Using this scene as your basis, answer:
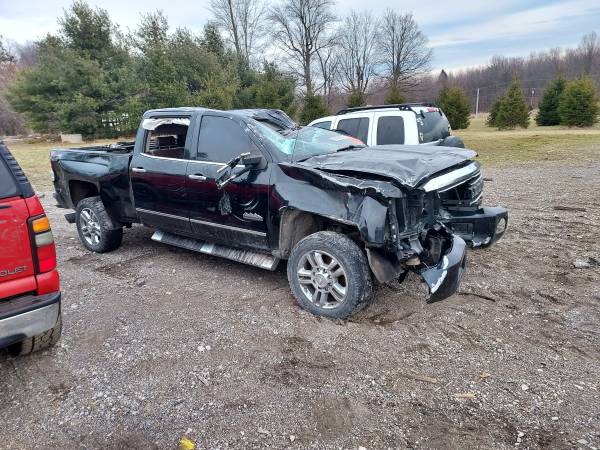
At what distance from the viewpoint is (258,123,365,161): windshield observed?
14.0 feet

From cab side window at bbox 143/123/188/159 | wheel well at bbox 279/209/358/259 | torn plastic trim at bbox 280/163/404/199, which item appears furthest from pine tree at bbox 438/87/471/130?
torn plastic trim at bbox 280/163/404/199

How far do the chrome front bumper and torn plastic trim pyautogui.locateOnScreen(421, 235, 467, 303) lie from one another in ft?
8.82

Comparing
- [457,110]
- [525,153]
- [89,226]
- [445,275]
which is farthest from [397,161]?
[457,110]

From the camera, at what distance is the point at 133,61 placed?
2748 centimetres

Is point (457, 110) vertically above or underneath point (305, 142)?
underneath

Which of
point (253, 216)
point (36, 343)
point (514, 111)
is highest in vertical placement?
point (253, 216)

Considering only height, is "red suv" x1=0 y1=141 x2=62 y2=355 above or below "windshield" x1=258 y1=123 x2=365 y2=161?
below

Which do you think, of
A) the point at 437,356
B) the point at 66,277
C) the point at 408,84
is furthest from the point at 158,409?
the point at 408,84

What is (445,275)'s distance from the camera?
3.38m

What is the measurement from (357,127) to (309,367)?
5878 millimetres

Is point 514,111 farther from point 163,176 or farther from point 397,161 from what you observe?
point 163,176

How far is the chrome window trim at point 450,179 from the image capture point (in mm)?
3646

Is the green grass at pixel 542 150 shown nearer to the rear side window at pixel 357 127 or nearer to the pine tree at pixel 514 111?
the rear side window at pixel 357 127

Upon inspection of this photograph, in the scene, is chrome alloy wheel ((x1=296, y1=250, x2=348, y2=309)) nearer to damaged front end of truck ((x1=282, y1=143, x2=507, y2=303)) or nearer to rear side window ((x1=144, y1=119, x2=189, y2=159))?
damaged front end of truck ((x1=282, y1=143, x2=507, y2=303))
